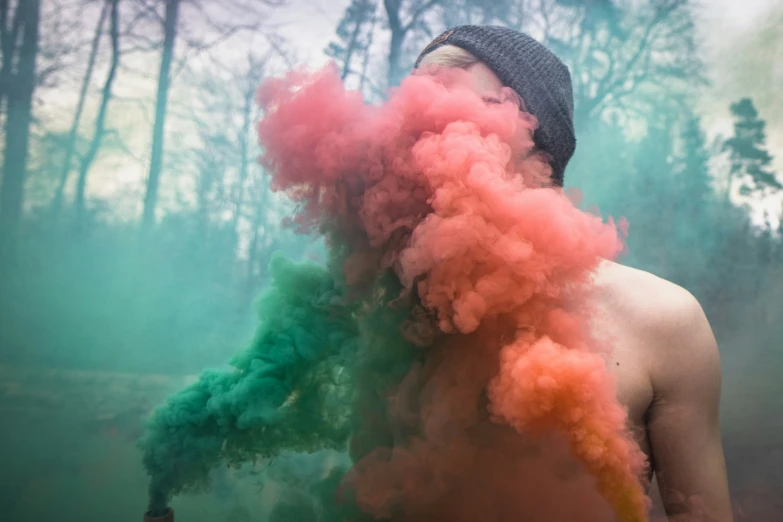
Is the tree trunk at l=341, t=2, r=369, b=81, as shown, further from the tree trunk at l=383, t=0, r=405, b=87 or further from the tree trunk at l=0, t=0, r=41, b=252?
the tree trunk at l=0, t=0, r=41, b=252

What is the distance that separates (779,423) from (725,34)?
1.13 metres

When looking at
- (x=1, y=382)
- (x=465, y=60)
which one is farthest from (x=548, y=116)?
(x=1, y=382)

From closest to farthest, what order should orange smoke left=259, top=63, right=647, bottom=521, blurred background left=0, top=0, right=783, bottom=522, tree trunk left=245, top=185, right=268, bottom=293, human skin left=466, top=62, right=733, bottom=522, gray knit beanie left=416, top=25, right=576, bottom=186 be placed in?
orange smoke left=259, top=63, right=647, bottom=521 → human skin left=466, top=62, right=733, bottom=522 → gray knit beanie left=416, top=25, right=576, bottom=186 → blurred background left=0, top=0, right=783, bottom=522 → tree trunk left=245, top=185, right=268, bottom=293

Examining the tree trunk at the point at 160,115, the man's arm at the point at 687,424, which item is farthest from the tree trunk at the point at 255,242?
the man's arm at the point at 687,424

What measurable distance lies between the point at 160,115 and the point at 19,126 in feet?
1.24

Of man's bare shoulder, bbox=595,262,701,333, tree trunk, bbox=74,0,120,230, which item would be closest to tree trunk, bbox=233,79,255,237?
tree trunk, bbox=74,0,120,230

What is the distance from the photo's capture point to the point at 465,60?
34.5 inches

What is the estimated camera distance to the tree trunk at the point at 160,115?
1416 mm

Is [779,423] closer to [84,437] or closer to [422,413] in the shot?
[422,413]

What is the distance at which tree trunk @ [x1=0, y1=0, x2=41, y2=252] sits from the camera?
1.37 meters

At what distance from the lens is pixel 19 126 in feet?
4.55

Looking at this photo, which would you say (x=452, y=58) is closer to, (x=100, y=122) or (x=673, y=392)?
(x=673, y=392)

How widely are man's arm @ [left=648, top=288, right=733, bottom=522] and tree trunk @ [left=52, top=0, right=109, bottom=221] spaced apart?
1.50 m

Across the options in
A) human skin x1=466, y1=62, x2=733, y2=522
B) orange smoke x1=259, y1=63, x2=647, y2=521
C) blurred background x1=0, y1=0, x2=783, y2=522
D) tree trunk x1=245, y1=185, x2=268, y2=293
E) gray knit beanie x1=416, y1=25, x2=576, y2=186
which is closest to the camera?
orange smoke x1=259, y1=63, x2=647, y2=521
